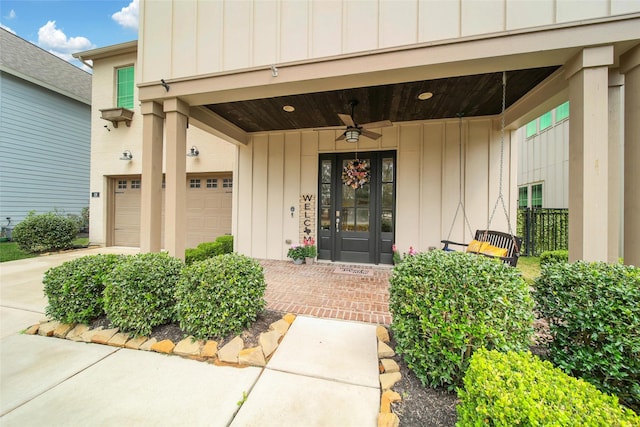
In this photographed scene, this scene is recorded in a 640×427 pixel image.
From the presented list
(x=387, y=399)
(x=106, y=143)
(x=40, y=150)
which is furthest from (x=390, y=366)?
(x=40, y=150)

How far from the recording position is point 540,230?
6.11 m

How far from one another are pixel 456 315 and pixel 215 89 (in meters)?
3.90

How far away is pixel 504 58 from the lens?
268 cm

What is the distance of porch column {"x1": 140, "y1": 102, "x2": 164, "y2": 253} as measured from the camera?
3652 millimetres

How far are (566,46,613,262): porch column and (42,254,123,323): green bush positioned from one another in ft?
16.7

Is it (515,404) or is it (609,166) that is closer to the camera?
(515,404)

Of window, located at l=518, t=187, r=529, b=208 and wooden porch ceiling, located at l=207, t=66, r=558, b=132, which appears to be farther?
window, located at l=518, t=187, r=529, b=208

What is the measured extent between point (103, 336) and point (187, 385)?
128 cm

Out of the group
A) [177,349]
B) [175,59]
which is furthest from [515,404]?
[175,59]

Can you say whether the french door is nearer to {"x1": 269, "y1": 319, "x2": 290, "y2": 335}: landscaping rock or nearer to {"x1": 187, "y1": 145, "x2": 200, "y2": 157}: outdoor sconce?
{"x1": 269, "y1": 319, "x2": 290, "y2": 335}: landscaping rock

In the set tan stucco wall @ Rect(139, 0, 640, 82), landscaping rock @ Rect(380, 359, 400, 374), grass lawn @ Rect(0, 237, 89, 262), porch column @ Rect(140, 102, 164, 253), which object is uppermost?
tan stucco wall @ Rect(139, 0, 640, 82)

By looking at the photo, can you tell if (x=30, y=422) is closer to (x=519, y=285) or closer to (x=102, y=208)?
(x=519, y=285)

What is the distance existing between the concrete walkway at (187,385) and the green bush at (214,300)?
30 centimetres

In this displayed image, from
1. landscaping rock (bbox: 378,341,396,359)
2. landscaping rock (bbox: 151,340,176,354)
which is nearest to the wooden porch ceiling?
landscaping rock (bbox: 378,341,396,359)
